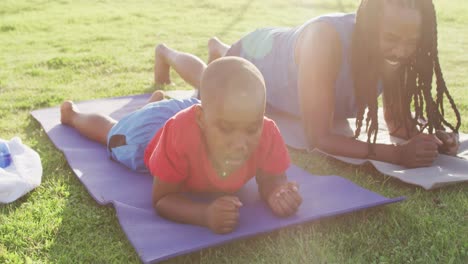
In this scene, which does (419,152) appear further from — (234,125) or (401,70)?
(234,125)

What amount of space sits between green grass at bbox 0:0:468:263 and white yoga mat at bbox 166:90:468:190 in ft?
0.24

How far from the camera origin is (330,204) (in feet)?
9.38

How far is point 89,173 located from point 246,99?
60.6 inches

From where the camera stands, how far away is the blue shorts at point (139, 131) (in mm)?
3467

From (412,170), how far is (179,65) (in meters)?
2.71

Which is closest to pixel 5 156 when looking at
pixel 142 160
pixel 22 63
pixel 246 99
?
pixel 142 160

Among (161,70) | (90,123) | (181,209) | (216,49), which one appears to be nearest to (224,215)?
(181,209)

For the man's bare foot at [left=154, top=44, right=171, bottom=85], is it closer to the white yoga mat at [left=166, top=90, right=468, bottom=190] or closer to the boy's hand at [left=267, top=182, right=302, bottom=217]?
the white yoga mat at [left=166, top=90, right=468, bottom=190]

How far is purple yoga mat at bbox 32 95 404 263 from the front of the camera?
251 centimetres


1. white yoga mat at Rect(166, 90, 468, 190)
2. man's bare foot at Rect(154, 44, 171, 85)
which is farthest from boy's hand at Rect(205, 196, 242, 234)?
man's bare foot at Rect(154, 44, 171, 85)

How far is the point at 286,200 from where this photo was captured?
105 inches

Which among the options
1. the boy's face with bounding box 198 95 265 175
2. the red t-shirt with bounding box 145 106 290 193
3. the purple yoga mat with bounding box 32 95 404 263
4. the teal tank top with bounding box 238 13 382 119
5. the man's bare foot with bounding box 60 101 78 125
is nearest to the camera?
the boy's face with bounding box 198 95 265 175

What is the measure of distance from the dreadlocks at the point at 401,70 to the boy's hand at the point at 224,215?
139 centimetres

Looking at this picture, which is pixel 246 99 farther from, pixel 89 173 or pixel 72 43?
pixel 72 43
